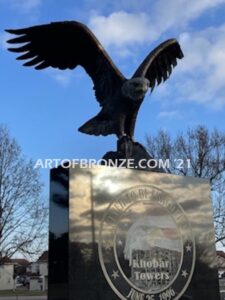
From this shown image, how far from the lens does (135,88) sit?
26.6 ft

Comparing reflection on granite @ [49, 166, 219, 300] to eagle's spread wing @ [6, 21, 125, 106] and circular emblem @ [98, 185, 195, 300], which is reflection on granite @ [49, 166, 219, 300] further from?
eagle's spread wing @ [6, 21, 125, 106]

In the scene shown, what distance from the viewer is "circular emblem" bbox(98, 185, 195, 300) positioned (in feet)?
20.9

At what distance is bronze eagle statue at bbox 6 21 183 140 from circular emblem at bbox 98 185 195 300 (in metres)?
1.68

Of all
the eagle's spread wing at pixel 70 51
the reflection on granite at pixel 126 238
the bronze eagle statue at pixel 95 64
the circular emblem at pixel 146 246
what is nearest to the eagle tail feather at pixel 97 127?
the bronze eagle statue at pixel 95 64

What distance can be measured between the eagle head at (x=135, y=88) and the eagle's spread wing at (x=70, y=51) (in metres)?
0.28

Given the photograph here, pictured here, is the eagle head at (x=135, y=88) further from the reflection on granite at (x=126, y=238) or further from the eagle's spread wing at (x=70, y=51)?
the reflection on granite at (x=126, y=238)

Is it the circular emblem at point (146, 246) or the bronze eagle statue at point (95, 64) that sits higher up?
the bronze eagle statue at point (95, 64)

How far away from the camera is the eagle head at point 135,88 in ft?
26.6

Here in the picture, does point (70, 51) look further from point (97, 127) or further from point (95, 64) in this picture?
point (97, 127)

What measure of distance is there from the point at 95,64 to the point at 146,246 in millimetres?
3595

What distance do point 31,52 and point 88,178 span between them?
10.6ft

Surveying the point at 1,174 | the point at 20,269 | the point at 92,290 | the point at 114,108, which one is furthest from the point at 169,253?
the point at 20,269

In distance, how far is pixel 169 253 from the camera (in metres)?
6.90

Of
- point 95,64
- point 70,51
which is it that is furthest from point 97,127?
point 70,51
